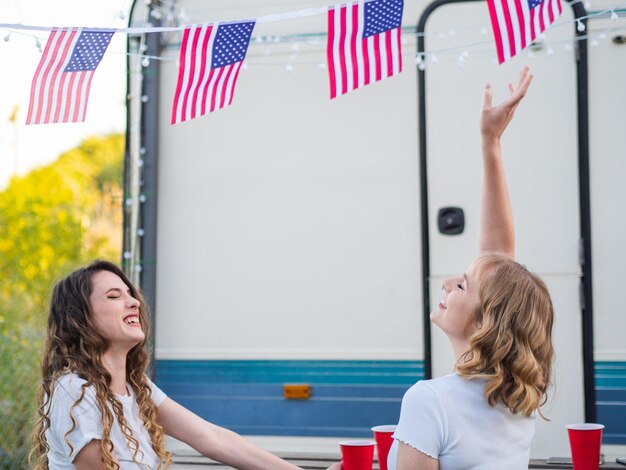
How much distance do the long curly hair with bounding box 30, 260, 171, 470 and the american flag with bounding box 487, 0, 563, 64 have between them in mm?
1624

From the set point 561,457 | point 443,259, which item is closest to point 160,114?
point 443,259

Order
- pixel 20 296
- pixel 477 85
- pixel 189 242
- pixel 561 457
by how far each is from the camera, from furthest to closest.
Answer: pixel 20 296 < pixel 189 242 < pixel 477 85 < pixel 561 457

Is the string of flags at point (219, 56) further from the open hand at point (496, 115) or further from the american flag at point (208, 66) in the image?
the open hand at point (496, 115)

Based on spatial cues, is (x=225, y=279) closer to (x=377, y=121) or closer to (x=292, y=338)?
(x=292, y=338)

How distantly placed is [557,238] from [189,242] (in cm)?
164

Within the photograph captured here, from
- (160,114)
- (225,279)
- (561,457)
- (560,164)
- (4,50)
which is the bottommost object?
(561,457)

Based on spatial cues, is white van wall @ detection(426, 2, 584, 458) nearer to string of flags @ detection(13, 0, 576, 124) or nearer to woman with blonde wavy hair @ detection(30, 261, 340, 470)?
string of flags @ detection(13, 0, 576, 124)

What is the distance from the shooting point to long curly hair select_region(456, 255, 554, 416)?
2.14m

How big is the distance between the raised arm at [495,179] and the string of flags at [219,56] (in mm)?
673

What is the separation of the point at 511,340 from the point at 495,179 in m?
0.76

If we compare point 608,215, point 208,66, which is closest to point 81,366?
point 208,66

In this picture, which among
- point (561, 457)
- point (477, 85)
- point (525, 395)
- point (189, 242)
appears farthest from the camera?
point (189, 242)

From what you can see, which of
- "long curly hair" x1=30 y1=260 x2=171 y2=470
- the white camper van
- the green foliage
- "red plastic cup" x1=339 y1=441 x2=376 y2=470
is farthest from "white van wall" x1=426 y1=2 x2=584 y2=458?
the green foliage

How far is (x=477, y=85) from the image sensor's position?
12.6ft
